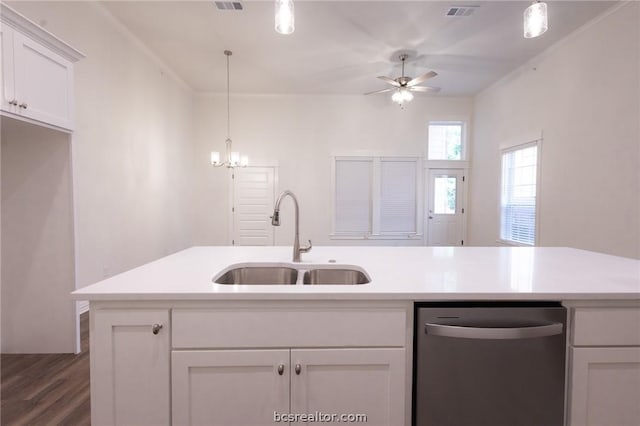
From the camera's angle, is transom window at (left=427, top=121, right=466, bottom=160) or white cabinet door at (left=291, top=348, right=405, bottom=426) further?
transom window at (left=427, top=121, right=466, bottom=160)

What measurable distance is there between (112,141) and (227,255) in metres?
2.67

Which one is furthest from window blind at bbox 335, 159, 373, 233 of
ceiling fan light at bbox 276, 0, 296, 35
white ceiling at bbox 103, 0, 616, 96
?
ceiling fan light at bbox 276, 0, 296, 35

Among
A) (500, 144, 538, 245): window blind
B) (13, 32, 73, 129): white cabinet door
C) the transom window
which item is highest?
the transom window

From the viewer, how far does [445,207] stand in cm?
576

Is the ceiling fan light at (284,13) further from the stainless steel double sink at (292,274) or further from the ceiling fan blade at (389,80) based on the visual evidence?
the ceiling fan blade at (389,80)

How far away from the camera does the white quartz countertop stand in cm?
103

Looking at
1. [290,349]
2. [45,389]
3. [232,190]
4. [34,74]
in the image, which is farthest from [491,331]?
[232,190]

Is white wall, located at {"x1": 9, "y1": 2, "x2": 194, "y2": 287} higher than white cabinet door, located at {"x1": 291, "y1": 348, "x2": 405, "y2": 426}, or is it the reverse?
white wall, located at {"x1": 9, "y1": 2, "x2": 194, "y2": 287}

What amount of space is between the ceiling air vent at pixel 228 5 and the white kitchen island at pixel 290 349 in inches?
120

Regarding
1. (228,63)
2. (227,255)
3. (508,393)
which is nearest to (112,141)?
(228,63)

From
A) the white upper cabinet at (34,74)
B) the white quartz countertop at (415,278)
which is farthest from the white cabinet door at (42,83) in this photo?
the white quartz countertop at (415,278)

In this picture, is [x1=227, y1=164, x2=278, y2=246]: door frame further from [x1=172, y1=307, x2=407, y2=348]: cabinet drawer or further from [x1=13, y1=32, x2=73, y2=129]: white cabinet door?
[x1=172, y1=307, x2=407, y2=348]: cabinet drawer

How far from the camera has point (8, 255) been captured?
220cm

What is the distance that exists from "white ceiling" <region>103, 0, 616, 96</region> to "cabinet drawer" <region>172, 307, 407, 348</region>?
3.22 metres
